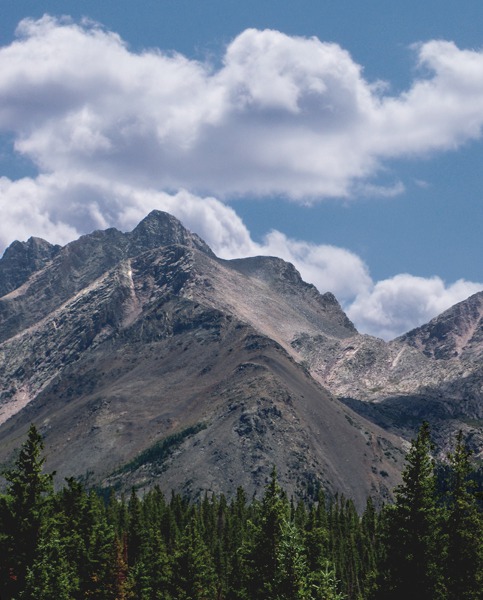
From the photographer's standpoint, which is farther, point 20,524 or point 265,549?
point 265,549

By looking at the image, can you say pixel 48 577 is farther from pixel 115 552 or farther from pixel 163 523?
pixel 163 523

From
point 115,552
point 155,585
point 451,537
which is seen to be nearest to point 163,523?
point 155,585

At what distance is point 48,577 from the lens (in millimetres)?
48469

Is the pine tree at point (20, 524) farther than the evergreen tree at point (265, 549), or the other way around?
the evergreen tree at point (265, 549)

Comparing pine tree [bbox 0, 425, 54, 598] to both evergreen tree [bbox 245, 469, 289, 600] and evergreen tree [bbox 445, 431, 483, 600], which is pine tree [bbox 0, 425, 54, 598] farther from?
evergreen tree [bbox 445, 431, 483, 600]

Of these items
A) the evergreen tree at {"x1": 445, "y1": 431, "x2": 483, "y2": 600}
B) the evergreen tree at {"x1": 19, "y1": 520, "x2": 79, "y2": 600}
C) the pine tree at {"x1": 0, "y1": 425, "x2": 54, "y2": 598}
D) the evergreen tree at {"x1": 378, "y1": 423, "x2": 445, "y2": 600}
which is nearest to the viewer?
the evergreen tree at {"x1": 378, "y1": 423, "x2": 445, "y2": 600}

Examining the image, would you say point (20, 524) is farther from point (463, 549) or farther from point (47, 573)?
point (463, 549)

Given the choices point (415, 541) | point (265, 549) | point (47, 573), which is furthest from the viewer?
point (265, 549)

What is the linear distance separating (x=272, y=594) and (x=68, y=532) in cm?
2462

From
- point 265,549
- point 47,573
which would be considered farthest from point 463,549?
point 47,573

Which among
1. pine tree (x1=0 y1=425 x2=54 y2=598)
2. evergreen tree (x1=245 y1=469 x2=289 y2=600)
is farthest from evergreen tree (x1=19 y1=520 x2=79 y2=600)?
evergreen tree (x1=245 y1=469 x2=289 y2=600)

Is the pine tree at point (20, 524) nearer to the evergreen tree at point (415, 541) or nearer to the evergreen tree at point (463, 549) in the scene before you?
the evergreen tree at point (415, 541)

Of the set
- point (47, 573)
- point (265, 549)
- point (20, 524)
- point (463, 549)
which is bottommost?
point (463, 549)

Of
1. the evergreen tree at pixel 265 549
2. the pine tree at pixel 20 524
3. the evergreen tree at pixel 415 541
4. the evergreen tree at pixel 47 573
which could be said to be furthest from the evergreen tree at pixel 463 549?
the pine tree at pixel 20 524
